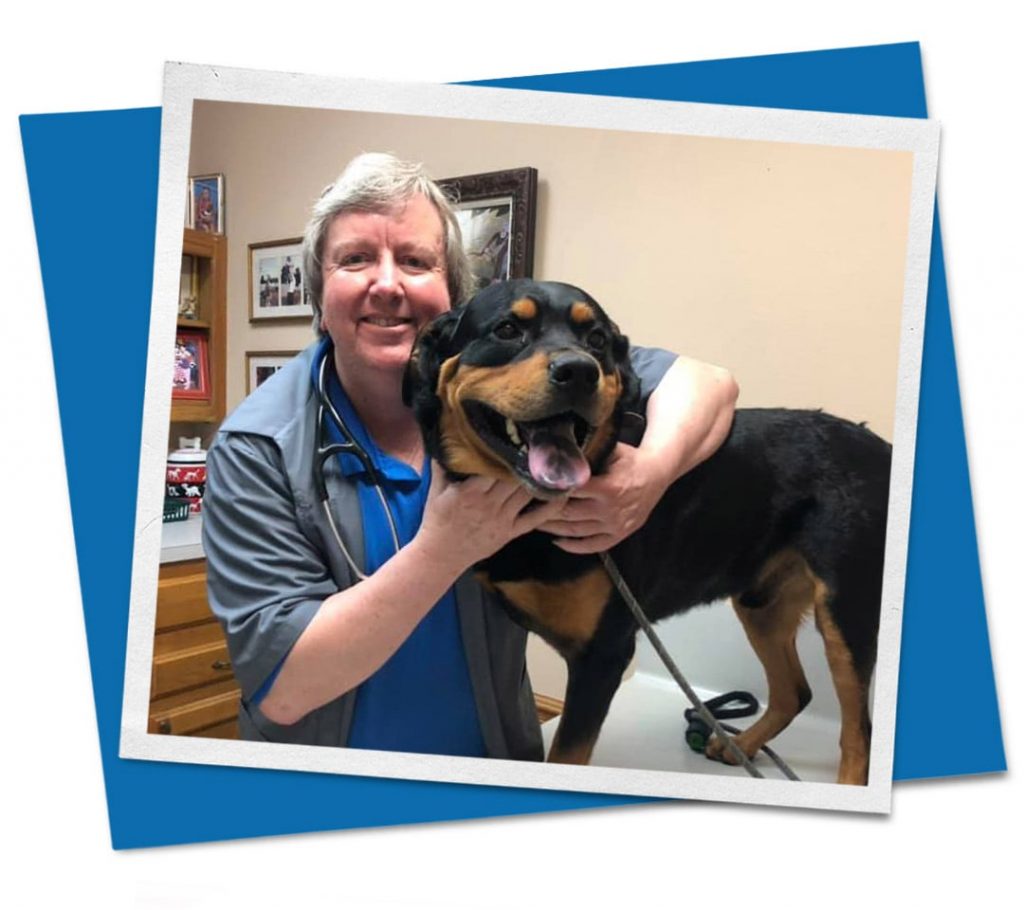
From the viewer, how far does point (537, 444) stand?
1345mm

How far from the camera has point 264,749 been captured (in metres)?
1.52

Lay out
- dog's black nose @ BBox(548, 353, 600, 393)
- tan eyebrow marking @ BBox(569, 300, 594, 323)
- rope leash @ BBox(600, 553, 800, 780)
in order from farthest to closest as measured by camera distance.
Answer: rope leash @ BBox(600, 553, 800, 780) → tan eyebrow marking @ BBox(569, 300, 594, 323) → dog's black nose @ BBox(548, 353, 600, 393)

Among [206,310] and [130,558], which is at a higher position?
[206,310]

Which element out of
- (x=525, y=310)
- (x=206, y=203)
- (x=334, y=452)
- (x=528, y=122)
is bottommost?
(x=334, y=452)

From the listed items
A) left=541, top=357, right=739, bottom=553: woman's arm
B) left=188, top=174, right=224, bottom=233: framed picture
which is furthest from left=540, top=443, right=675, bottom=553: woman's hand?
left=188, top=174, right=224, bottom=233: framed picture

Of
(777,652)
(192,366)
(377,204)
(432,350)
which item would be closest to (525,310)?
(432,350)

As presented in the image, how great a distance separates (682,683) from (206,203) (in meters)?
0.97

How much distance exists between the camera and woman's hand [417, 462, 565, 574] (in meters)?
1.40

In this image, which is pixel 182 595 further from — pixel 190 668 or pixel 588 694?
→ pixel 588 694

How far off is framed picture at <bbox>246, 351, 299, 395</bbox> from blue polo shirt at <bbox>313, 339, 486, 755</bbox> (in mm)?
64

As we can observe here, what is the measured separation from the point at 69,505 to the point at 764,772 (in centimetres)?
109

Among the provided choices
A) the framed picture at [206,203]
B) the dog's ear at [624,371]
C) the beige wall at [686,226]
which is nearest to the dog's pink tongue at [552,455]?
the dog's ear at [624,371]

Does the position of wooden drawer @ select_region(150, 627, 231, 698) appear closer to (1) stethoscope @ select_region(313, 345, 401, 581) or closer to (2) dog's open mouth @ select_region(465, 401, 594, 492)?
(1) stethoscope @ select_region(313, 345, 401, 581)

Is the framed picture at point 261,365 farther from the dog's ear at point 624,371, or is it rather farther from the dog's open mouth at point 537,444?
the dog's ear at point 624,371
